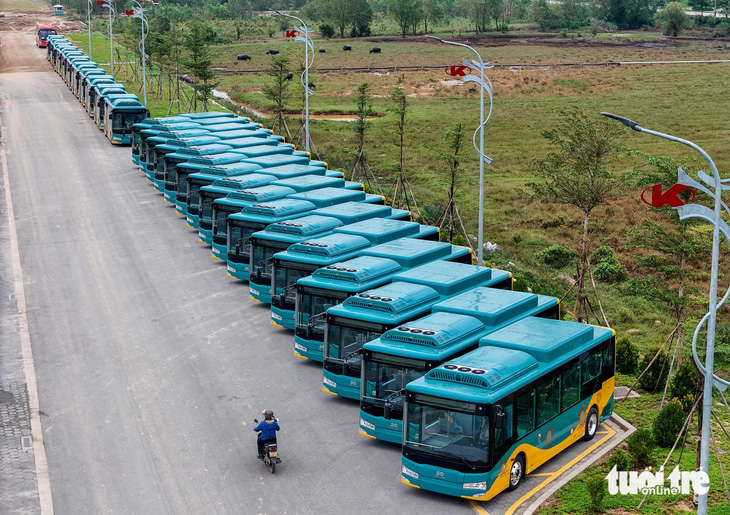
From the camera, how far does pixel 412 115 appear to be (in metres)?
77.8

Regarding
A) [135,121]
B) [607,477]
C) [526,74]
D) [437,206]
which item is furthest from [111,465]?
[526,74]

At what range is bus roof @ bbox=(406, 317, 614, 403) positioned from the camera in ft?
59.6

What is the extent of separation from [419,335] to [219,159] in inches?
854

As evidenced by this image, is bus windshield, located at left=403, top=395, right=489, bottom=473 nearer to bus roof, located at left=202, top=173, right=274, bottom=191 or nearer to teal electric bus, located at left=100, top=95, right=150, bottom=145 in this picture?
bus roof, located at left=202, top=173, right=274, bottom=191

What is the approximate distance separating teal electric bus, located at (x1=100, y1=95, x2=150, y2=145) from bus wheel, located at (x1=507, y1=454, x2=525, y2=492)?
42291 mm

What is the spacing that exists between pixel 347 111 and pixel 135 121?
2756 centimetres

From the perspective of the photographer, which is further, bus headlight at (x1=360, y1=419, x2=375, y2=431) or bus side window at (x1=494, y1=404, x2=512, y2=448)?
bus headlight at (x1=360, y1=419, x2=375, y2=431)

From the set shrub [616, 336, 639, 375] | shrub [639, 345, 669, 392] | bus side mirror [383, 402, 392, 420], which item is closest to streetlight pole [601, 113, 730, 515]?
bus side mirror [383, 402, 392, 420]

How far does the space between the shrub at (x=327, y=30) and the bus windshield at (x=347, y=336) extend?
136487 millimetres

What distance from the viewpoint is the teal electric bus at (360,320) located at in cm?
2239

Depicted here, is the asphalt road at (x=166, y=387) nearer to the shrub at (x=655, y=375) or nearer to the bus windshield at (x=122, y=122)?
the shrub at (x=655, y=375)

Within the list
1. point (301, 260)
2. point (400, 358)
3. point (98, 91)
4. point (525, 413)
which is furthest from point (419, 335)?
point (98, 91)

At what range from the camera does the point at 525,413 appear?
1908cm

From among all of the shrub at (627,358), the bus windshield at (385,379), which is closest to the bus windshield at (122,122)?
the shrub at (627,358)
